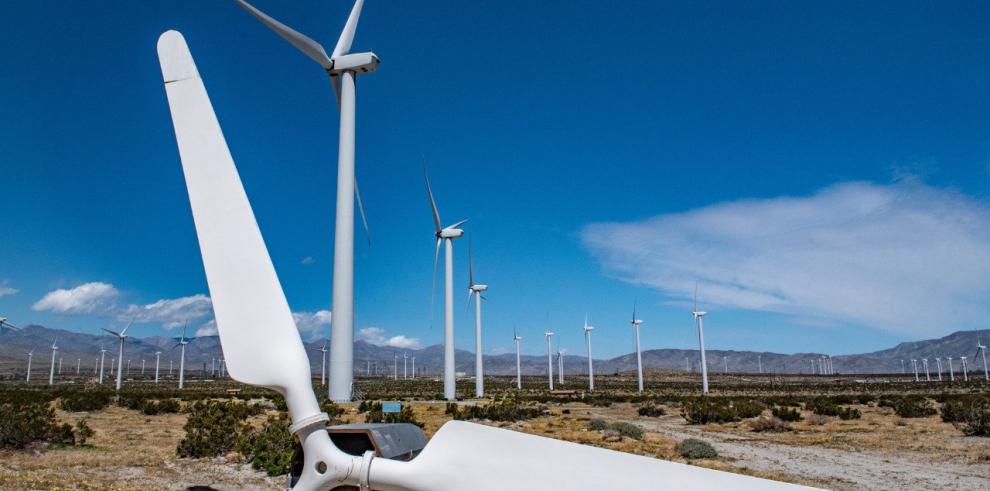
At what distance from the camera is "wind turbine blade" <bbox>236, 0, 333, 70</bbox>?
2014 centimetres

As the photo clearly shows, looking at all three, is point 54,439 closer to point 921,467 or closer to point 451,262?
point 921,467

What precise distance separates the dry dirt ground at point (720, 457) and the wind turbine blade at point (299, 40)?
1215cm

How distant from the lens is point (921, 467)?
1888 cm

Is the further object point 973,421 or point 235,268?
point 973,421

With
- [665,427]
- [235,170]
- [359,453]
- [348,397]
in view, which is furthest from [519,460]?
[665,427]

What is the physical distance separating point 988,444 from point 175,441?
29204 mm

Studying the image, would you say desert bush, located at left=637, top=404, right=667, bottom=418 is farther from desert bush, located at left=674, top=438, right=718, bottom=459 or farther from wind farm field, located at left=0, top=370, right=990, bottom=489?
desert bush, located at left=674, top=438, right=718, bottom=459

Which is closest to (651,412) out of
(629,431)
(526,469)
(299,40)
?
(629,431)

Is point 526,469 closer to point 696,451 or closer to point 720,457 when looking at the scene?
point 696,451

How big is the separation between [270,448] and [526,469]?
1405cm

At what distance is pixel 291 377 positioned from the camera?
17.1 feet

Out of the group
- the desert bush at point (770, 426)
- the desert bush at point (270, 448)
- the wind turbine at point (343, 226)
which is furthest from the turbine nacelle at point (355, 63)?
the desert bush at point (770, 426)

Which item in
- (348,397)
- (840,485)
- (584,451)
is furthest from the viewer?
(348,397)

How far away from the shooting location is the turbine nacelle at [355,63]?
849 inches
